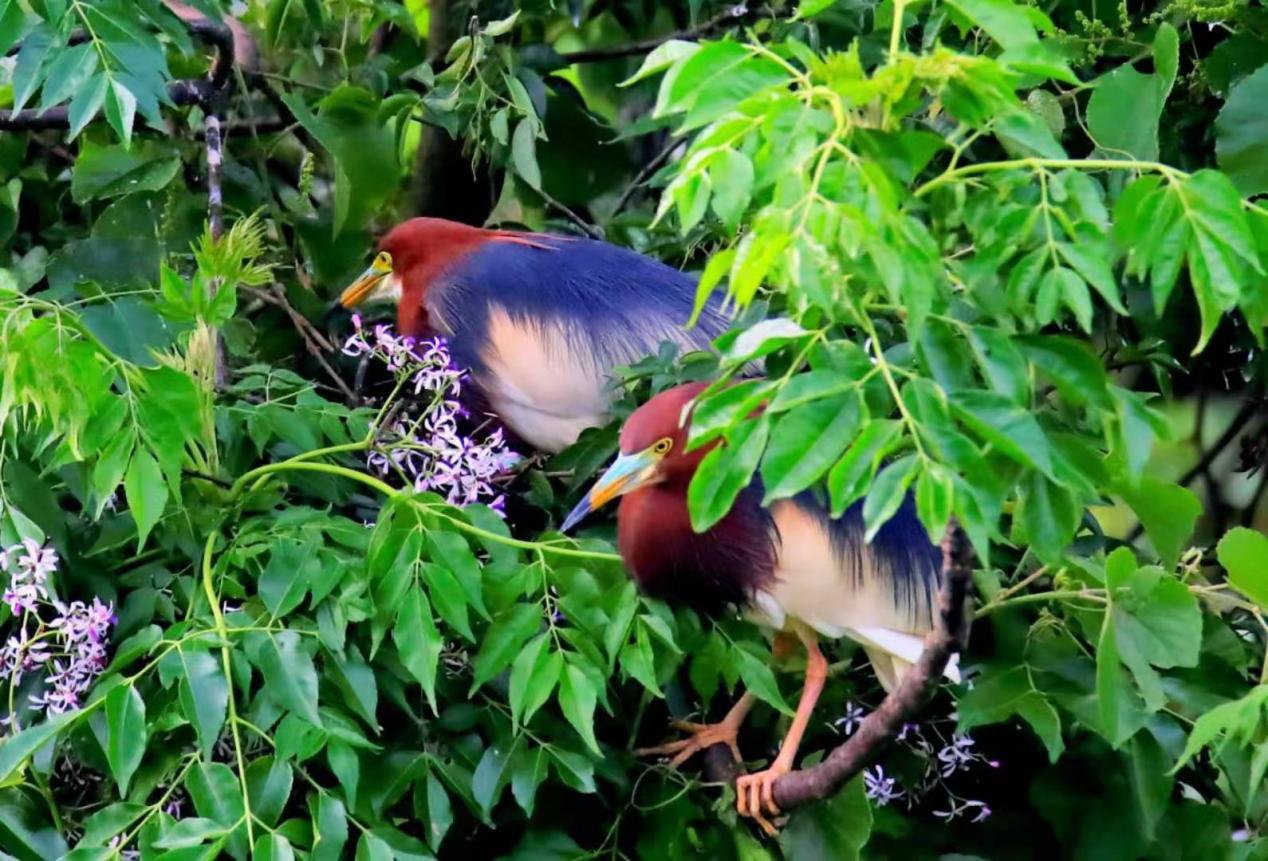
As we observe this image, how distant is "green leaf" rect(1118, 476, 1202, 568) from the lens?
1.68 meters

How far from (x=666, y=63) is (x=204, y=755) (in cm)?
69

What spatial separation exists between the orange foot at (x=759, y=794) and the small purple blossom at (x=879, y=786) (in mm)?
106

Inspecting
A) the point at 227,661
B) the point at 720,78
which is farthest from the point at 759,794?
the point at 720,78

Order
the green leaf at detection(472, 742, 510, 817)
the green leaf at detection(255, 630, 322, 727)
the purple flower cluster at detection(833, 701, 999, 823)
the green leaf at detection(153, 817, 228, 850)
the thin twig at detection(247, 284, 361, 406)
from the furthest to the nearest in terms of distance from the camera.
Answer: the thin twig at detection(247, 284, 361, 406)
the purple flower cluster at detection(833, 701, 999, 823)
the green leaf at detection(472, 742, 510, 817)
the green leaf at detection(255, 630, 322, 727)
the green leaf at detection(153, 817, 228, 850)

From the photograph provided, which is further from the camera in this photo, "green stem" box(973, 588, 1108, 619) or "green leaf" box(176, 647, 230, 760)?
"green stem" box(973, 588, 1108, 619)

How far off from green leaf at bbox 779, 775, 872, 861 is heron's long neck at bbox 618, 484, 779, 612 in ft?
0.69

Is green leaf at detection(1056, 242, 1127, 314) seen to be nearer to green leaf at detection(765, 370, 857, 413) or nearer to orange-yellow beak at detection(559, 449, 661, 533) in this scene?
green leaf at detection(765, 370, 857, 413)

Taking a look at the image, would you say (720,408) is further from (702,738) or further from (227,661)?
(702,738)

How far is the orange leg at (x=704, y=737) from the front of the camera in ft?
6.19

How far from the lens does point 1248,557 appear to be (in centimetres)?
161

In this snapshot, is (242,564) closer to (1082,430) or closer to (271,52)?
(1082,430)

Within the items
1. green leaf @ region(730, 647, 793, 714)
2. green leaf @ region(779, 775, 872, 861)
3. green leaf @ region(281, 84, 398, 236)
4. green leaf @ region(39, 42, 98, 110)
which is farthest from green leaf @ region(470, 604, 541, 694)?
green leaf @ region(281, 84, 398, 236)

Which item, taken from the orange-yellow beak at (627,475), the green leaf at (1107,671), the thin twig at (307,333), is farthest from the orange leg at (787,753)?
the thin twig at (307,333)

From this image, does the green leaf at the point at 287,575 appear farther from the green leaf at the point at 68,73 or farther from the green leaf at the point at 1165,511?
the green leaf at the point at 1165,511
